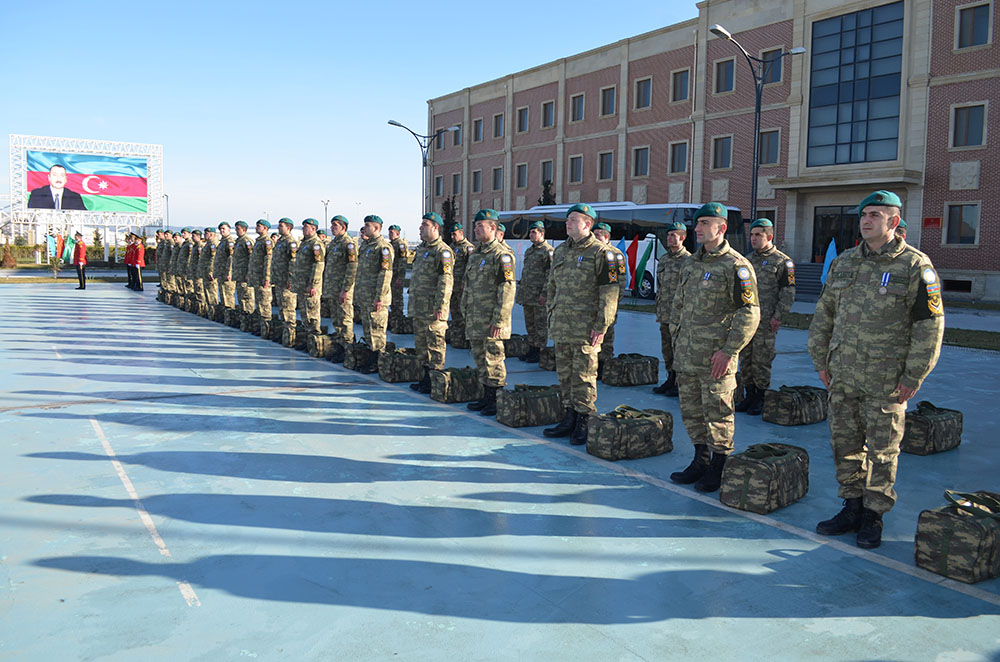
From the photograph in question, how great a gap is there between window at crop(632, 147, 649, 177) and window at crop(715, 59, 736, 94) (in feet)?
15.2

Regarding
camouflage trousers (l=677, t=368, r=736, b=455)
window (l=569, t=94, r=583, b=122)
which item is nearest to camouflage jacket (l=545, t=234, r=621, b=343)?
camouflage trousers (l=677, t=368, r=736, b=455)

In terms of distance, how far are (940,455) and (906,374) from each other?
2637 millimetres

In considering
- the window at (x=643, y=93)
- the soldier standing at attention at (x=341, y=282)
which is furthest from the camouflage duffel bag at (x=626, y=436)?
the window at (x=643, y=93)

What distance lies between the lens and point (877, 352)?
4.23m

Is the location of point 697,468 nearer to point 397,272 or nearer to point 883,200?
point 883,200

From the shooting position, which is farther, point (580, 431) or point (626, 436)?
point (580, 431)

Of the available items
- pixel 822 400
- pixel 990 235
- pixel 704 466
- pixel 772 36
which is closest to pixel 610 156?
→ pixel 772 36

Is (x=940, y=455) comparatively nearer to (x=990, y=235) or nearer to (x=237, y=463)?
(x=237, y=463)

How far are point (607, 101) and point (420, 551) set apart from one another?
3749cm

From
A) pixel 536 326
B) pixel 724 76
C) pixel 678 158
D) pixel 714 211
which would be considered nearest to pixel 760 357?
pixel 714 211

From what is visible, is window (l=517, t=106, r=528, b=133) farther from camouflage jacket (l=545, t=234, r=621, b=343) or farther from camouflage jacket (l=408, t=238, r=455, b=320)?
camouflage jacket (l=545, t=234, r=621, b=343)

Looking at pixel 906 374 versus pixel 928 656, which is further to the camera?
pixel 906 374

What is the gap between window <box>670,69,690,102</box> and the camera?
34.6 metres

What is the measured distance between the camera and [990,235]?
25719 millimetres
